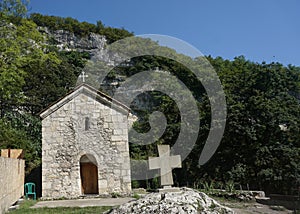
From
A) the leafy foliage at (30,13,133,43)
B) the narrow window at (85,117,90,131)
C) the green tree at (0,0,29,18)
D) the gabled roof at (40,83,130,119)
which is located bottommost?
the narrow window at (85,117,90,131)

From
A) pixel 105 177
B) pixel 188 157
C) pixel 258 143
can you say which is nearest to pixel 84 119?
pixel 105 177

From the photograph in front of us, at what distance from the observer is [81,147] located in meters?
12.9

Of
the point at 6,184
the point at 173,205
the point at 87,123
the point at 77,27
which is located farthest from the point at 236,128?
the point at 77,27

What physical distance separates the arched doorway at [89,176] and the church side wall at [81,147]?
0.96m

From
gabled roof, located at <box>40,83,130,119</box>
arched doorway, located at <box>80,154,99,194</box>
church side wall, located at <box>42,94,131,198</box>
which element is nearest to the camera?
church side wall, located at <box>42,94,131,198</box>

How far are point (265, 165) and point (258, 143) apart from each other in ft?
4.18

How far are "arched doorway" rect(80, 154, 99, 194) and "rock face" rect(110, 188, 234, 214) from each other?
10.1 metres

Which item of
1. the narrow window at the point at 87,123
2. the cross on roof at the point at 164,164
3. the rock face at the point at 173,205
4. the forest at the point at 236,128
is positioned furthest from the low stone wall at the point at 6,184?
the forest at the point at 236,128

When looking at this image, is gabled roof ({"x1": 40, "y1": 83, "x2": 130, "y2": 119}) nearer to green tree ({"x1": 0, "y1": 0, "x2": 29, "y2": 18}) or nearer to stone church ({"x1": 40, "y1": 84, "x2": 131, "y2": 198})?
stone church ({"x1": 40, "y1": 84, "x2": 131, "y2": 198})

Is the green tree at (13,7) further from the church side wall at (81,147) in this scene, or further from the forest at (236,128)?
the church side wall at (81,147)

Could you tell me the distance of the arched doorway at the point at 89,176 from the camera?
536 inches

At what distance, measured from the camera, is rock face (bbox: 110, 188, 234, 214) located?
11.7ft

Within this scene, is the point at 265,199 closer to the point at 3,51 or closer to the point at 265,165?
the point at 265,165

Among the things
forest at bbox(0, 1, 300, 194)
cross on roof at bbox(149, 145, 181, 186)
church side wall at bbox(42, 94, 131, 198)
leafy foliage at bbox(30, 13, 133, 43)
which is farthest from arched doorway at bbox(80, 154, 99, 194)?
leafy foliage at bbox(30, 13, 133, 43)
